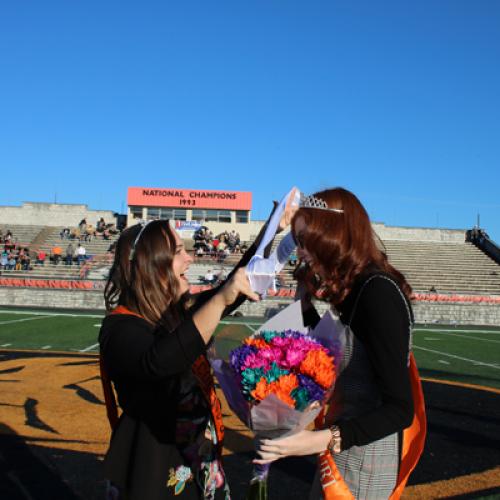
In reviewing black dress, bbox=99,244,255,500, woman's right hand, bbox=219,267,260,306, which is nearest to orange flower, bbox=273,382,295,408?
woman's right hand, bbox=219,267,260,306

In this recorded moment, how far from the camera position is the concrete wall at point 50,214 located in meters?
37.8

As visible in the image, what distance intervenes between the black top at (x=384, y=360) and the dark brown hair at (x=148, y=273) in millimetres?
794

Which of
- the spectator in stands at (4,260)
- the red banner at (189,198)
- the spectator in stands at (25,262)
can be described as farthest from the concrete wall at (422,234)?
the spectator in stands at (4,260)

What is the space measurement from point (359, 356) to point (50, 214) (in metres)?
39.4

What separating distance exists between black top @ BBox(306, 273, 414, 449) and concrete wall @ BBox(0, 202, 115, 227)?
37.8 m

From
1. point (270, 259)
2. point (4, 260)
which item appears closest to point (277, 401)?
point (270, 259)

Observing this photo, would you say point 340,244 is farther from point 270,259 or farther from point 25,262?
point 25,262

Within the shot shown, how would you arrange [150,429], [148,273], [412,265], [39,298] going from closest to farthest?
[150,429] → [148,273] → [39,298] → [412,265]

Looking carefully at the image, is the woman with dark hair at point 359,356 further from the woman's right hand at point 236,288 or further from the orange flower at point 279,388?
the woman's right hand at point 236,288

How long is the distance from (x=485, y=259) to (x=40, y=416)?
33692mm

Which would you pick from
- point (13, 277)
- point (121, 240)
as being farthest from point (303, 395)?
point (13, 277)

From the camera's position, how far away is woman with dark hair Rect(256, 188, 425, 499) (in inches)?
65.0

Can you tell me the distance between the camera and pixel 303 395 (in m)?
1.59

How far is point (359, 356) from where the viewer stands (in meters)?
1.75
